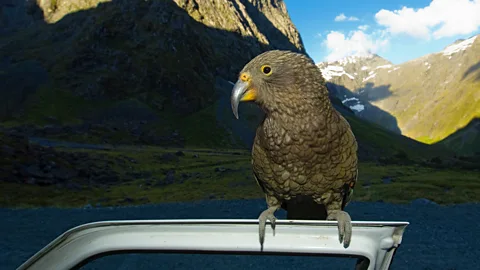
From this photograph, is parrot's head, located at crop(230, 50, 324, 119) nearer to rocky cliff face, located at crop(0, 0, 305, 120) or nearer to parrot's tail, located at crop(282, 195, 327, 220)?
parrot's tail, located at crop(282, 195, 327, 220)

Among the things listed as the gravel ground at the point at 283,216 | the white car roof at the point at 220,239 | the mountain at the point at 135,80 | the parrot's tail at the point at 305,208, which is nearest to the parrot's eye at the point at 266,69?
the parrot's tail at the point at 305,208

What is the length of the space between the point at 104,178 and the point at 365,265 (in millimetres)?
38037

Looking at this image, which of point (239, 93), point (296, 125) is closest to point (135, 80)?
point (239, 93)

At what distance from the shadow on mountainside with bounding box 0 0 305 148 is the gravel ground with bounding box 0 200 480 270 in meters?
63.6

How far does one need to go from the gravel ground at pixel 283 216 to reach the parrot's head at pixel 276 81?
3.80 m

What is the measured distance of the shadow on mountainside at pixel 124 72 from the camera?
98750 mm

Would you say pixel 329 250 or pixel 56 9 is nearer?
pixel 329 250

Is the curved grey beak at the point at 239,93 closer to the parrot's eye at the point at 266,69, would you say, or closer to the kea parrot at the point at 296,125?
the kea parrot at the point at 296,125

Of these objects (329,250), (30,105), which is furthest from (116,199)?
(30,105)

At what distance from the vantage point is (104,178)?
36.8 meters

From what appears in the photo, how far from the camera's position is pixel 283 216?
1709 centimetres

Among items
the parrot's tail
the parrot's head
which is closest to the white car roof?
the parrot's head

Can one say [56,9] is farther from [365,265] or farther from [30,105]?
[365,265]

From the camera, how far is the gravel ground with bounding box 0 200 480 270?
472 inches
